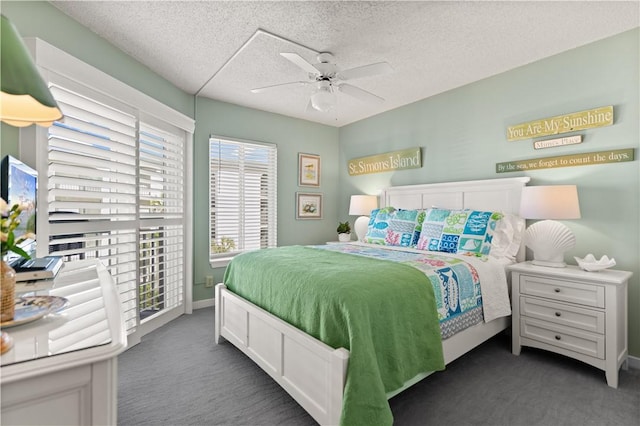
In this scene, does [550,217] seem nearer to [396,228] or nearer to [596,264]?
[596,264]

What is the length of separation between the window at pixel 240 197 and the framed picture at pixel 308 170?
448 millimetres

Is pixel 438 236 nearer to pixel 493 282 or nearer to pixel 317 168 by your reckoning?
pixel 493 282

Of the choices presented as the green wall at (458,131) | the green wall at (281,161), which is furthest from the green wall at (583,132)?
the green wall at (281,161)

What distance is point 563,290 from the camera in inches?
88.4

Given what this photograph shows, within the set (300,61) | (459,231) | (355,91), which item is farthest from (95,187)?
(459,231)

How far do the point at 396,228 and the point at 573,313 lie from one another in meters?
1.61

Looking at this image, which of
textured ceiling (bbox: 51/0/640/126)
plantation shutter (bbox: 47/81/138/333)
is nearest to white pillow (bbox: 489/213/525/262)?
textured ceiling (bbox: 51/0/640/126)

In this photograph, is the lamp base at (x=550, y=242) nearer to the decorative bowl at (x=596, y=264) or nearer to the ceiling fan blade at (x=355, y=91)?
the decorative bowl at (x=596, y=264)

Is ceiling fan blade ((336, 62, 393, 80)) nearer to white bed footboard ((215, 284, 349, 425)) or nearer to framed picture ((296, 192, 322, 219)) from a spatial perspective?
white bed footboard ((215, 284, 349, 425))

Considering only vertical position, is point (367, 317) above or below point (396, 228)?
below

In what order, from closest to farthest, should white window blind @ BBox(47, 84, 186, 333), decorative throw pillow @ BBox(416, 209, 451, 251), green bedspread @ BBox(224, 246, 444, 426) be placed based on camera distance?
green bedspread @ BBox(224, 246, 444, 426) → white window blind @ BBox(47, 84, 186, 333) → decorative throw pillow @ BBox(416, 209, 451, 251)

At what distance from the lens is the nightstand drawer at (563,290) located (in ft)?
6.91

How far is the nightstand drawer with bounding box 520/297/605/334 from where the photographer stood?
2105 mm

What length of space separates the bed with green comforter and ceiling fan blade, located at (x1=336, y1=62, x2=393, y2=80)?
143cm
